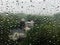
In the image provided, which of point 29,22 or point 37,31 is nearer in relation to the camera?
point 37,31

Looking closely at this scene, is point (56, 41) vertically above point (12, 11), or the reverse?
point (12, 11)

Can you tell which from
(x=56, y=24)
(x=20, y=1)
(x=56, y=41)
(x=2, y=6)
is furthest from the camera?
(x=20, y=1)

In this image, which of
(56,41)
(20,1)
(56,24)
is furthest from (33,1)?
(56,41)

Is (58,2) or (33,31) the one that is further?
(58,2)

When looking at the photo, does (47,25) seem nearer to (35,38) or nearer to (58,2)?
(35,38)
